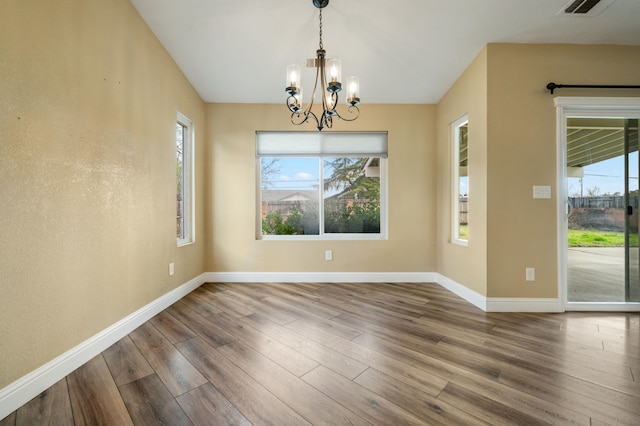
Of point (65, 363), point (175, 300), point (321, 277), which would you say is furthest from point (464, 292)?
point (65, 363)

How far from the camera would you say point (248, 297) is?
114 inches

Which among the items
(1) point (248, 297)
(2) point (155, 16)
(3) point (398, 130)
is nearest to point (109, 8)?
(2) point (155, 16)

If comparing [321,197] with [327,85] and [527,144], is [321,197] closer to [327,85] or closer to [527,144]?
[327,85]

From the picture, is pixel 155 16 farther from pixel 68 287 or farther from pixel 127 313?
pixel 127 313

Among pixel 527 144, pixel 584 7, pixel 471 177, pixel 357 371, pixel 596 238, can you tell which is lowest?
pixel 357 371

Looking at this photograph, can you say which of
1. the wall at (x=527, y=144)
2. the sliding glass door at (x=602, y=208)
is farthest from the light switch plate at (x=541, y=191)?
the sliding glass door at (x=602, y=208)

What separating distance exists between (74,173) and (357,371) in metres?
2.16

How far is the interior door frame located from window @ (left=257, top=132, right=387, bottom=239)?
73.0 inches

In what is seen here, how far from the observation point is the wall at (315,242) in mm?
3504

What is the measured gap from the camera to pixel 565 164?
2.45 meters

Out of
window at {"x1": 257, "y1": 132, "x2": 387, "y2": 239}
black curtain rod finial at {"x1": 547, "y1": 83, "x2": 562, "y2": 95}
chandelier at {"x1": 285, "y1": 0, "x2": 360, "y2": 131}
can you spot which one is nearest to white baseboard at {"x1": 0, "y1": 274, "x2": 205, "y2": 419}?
window at {"x1": 257, "y1": 132, "x2": 387, "y2": 239}

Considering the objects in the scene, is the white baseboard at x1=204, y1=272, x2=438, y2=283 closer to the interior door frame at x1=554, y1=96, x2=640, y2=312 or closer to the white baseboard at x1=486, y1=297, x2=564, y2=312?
the white baseboard at x1=486, y1=297, x2=564, y2=312

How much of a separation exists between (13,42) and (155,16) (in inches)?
48.2

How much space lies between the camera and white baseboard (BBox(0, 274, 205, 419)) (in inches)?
48.7
